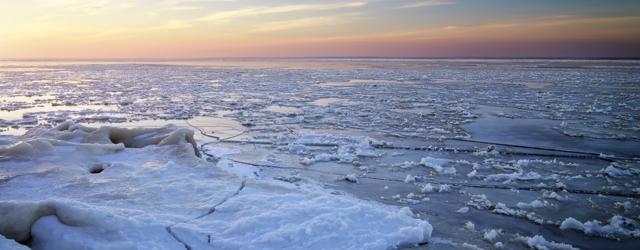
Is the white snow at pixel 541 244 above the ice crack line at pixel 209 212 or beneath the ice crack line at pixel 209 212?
beneath

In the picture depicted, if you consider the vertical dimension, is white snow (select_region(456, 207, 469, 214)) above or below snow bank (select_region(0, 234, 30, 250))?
below

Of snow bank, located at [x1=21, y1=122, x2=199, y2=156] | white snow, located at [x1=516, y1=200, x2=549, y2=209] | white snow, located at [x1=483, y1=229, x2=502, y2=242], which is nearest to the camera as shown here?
white snow, located at [x1=483, y1=229, x2=502, y2=242]

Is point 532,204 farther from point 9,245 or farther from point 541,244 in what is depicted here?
point 9,245

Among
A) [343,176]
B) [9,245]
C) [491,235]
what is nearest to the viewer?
[9,245]

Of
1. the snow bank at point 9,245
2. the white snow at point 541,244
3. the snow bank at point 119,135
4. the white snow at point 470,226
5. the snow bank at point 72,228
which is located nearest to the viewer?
the snow bank at point 9,245


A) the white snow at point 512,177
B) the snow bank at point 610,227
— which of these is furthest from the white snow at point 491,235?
the white snow at point 512,177

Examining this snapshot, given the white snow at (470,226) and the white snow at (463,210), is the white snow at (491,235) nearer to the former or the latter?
the white snow at (470,226)

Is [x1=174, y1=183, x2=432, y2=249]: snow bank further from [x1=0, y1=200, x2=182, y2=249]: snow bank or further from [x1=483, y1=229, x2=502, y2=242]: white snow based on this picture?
[x1=483, y1=229, x2=502, y2=242]: white snow

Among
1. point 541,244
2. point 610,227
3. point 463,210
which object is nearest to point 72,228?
point 463,210

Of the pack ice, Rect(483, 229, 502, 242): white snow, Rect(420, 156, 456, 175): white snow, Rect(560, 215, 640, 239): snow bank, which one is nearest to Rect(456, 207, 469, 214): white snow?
Rect(483, 229, 502, 242): white snow
